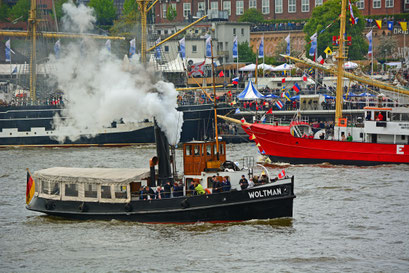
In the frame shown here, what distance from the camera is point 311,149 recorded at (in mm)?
60812

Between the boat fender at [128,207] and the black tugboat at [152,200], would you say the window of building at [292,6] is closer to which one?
the black tugboat at [152,200]

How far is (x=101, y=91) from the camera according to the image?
2312 inches

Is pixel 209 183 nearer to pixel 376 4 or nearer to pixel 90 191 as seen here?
pixel 90 191

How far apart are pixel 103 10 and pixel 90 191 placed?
10081 centimetres

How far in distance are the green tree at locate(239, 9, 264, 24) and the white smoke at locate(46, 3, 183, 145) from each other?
34232 mm

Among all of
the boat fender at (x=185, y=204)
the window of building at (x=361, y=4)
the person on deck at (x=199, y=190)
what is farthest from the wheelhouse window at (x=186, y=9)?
the boat fender at (x=185, y=204)

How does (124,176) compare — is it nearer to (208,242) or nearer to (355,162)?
(208,242)

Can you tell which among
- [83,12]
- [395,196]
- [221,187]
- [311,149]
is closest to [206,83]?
[83,12]

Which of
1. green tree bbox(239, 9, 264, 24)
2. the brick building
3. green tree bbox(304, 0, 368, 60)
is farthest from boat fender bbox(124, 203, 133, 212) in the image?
green tree bbox(239, 9, 264, 24)

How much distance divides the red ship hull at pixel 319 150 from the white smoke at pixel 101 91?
11068 mm

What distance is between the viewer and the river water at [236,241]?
105ft

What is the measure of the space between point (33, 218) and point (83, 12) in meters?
65.2

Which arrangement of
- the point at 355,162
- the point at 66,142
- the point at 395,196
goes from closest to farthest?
the point at 395,196 < the point at 355,162 < the point at 66,142

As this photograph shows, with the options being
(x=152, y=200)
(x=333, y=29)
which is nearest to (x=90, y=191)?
(x=152, y=200)
